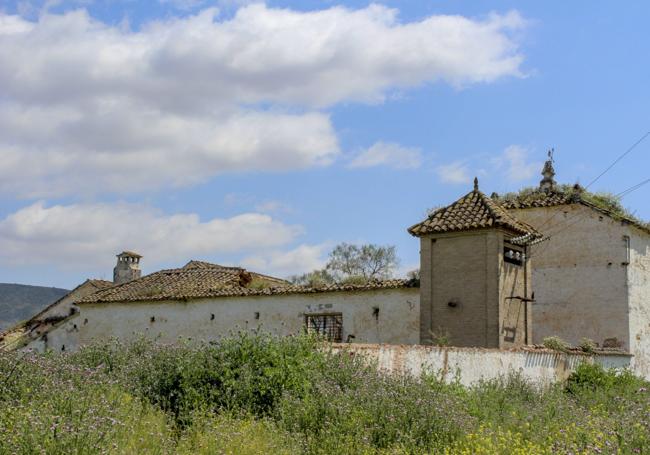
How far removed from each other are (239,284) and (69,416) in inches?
841

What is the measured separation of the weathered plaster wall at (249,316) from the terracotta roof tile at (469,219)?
2.05m

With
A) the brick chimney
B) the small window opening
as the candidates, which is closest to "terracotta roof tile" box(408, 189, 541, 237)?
the small window opening

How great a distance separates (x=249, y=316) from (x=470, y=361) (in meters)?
11.3

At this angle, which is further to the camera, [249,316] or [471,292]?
[249,316]

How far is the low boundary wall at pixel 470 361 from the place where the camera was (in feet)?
41.9

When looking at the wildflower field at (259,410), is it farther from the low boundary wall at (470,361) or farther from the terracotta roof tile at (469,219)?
the terracotta roof tile at (469,219)

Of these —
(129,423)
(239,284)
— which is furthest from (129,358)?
(239,284)

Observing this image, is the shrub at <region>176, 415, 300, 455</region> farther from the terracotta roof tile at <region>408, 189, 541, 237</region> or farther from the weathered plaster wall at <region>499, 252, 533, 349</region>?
the terracotta roof tile at <region>408, 189, 541, 237</region>

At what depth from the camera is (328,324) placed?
23094 mm

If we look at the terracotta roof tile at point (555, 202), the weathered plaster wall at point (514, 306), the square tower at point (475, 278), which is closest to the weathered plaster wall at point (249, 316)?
the square tower at point (475, 278)

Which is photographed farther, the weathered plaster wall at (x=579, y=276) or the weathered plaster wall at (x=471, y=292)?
the weathered plaster wall at (x=579, y=276)

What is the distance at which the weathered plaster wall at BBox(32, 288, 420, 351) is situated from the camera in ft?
71.4

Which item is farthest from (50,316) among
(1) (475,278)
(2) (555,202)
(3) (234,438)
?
(3) (234,438)

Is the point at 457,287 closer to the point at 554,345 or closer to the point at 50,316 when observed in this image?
the point at 554,345
